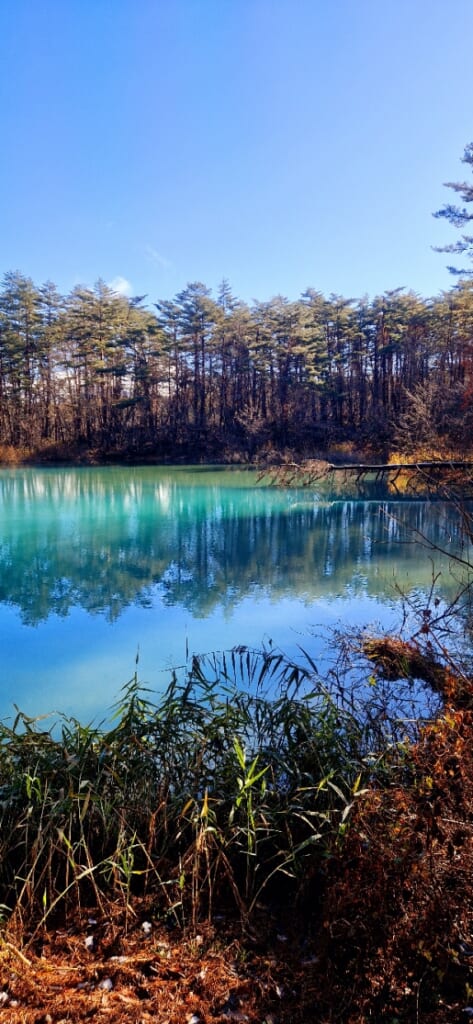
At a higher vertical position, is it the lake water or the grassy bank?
the grassy bank

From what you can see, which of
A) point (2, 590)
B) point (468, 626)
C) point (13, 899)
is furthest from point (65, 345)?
point (13, 899)

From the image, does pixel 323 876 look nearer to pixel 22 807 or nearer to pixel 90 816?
pixel 90 816

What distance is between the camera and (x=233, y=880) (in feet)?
7.12

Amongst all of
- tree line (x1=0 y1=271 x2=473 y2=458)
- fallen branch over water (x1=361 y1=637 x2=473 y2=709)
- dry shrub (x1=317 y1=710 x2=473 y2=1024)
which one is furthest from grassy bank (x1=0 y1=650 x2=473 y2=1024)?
tree line (x1=0 y1=271 x2=473 y2=458)

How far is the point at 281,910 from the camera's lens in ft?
7.19

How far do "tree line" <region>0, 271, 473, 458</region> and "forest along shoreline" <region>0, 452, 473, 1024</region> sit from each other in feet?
104

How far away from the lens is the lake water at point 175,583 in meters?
5.67

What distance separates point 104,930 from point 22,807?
2.54 feet

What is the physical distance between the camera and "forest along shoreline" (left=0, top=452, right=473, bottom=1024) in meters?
1.67

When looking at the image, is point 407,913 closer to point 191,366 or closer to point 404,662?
point 404,662

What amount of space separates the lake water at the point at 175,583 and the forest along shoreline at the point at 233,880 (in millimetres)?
1843

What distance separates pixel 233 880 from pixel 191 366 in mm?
39641

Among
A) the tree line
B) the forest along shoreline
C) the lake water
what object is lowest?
the lake water

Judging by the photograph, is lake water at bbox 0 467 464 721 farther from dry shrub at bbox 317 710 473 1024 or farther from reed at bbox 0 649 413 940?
dry shrub at bbox 317 710 473 1024
